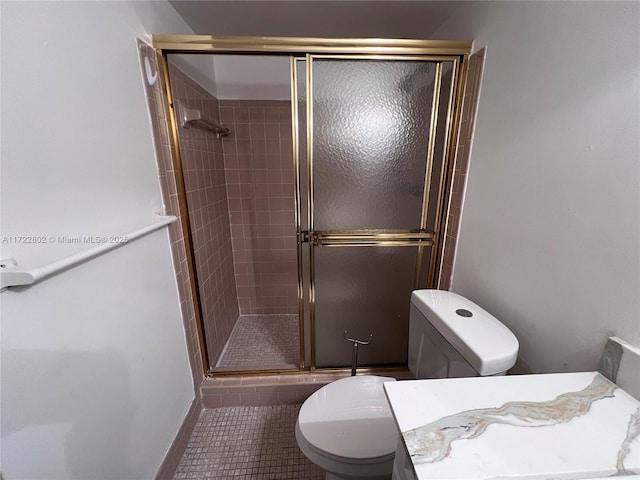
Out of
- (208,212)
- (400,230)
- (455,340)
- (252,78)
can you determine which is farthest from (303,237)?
(252,78)

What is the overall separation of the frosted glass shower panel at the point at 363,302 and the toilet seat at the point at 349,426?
46 cm

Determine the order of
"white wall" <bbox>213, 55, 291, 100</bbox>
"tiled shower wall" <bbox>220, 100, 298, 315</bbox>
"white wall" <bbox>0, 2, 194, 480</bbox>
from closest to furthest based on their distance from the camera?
"white wall" <bbox>0, 2, 194, 480</bbox>, "white wall" <bbox>213, 55, 291, 100</bbox>, "tiled shower wall" <bbox>220, 100, 298, 315</bbox>

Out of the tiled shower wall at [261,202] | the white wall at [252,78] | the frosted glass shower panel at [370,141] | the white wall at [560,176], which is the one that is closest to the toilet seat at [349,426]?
the white wall at [560,176]

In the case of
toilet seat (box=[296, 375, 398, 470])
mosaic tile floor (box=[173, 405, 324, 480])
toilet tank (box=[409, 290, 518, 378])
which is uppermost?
toilet tank (box=[409, 290, 518, 378])

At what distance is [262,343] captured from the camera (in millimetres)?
2037

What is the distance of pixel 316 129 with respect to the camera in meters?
1.28

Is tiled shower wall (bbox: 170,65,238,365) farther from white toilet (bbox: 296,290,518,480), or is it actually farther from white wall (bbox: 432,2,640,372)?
white wall (bbox: 432,2,640,372)

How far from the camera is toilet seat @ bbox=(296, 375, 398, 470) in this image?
915 millimetres

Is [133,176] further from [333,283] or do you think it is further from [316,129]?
[333,283]

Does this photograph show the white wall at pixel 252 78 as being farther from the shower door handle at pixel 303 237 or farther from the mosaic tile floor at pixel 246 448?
the mosaic tile floor at pixel 246 448

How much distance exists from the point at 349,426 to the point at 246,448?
71 centimetres

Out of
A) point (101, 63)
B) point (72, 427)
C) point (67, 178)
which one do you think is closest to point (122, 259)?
point (67, 178)

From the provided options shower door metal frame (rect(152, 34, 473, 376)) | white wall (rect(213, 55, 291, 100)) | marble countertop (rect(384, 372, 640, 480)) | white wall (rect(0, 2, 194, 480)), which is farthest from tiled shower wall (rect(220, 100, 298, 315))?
marble countertop (rect(384, 372, 640, 480))

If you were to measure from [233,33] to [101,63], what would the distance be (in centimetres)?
102
